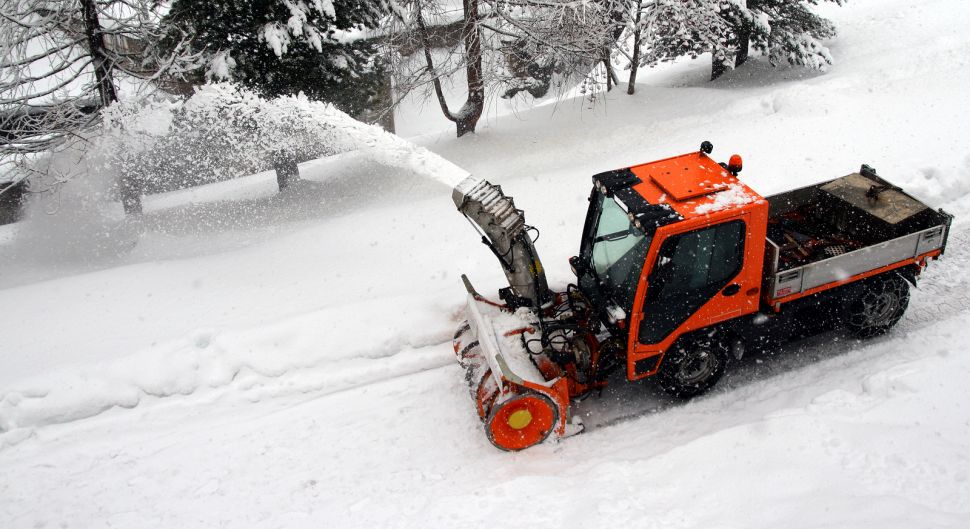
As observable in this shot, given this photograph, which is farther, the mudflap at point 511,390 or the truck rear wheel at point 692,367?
the truck rear wheel at point 692,367

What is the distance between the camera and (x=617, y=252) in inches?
236

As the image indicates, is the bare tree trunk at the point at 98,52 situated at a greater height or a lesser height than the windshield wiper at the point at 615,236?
greater

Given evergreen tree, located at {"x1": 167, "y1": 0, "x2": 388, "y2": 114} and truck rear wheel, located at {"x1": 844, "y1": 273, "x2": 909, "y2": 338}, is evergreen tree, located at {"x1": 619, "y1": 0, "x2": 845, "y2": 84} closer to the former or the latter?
evergreen tree, located at {"x1": 167, "y1": 0, "x2": 388, "y2": 114}

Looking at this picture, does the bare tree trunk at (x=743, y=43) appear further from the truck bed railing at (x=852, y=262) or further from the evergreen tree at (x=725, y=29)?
the truck bed railing at (x=852, y=262)

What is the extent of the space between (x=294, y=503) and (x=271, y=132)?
736cm

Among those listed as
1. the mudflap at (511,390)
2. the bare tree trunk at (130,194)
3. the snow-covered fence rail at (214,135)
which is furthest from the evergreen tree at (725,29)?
the bare tree trunk at (130,194)

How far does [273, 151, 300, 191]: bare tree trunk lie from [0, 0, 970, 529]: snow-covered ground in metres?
1.45

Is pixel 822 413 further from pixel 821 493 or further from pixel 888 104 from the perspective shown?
pixel 888 104

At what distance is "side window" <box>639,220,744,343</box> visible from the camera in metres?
5.45

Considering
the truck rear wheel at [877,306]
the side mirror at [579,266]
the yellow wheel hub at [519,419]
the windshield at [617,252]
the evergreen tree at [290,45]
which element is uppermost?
the evergreen tree at [290,45]

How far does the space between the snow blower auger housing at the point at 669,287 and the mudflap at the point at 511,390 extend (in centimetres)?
1

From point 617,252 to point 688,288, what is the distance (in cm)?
72

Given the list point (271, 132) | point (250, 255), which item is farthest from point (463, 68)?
point (250, 255)

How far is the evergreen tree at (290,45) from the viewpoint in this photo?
10.9 metres
